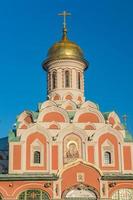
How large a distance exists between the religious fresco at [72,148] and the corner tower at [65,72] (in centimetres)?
424

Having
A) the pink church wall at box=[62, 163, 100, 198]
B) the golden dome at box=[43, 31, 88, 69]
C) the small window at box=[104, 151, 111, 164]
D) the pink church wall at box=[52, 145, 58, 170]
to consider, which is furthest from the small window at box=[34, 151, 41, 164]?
the golden dome at box=[43, 31, 88, 69]

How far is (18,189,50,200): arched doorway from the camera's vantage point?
2978 cm

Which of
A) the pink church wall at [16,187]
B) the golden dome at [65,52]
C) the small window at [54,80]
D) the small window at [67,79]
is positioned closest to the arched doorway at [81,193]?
the pink church wall at [16,187]

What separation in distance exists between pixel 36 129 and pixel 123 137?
5.98 metres

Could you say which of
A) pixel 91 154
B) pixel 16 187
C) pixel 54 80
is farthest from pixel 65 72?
pixel 16 187

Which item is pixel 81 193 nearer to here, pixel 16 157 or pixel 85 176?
pixel 85 176

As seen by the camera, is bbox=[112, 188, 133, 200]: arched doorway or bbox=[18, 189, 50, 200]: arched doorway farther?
bbox=[112, 188, 133, 200]: arched doorway

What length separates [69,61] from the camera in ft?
121

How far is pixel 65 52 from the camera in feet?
121

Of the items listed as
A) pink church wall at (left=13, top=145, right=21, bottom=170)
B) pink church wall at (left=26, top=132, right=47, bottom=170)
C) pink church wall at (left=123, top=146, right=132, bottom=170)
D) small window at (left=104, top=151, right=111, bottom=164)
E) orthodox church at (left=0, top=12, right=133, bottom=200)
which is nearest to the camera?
orthodox church at (left=0, top=12, right=133, bottom=200)

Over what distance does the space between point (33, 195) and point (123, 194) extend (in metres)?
5.65

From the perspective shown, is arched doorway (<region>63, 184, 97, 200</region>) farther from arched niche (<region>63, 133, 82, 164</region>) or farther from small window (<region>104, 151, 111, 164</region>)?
small window (<region>104, 151, 111, 164</region>)

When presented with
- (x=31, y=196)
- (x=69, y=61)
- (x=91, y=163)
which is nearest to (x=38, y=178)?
(x=31, y=196)

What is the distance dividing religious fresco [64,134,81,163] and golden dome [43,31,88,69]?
702cm
